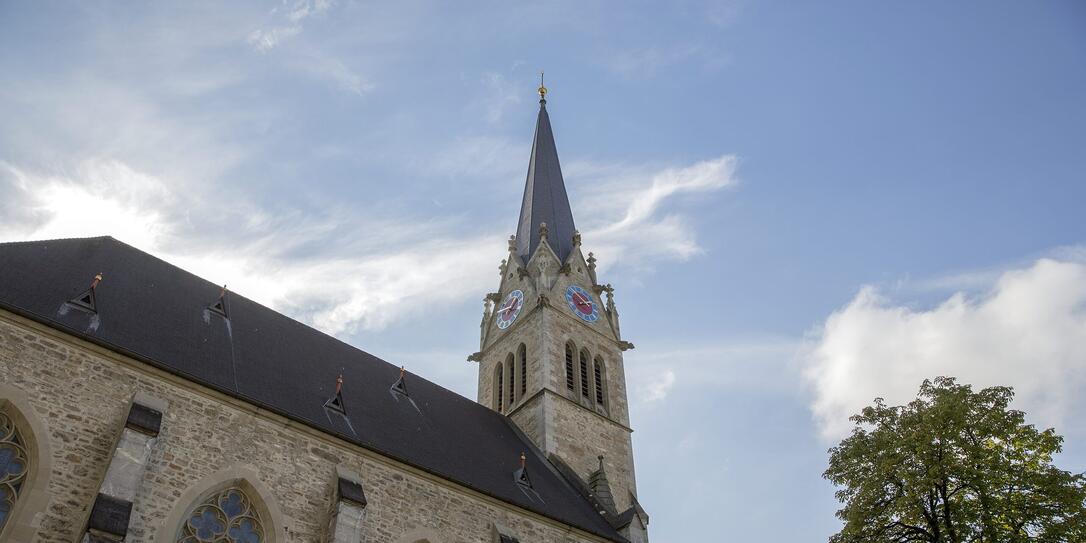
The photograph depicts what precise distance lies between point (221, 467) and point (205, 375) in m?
1.93

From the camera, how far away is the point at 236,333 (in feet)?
56.1

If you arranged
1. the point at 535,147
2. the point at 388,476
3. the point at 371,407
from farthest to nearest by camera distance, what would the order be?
the point at 535,147 → the point at 371,407 → the point at 388,476

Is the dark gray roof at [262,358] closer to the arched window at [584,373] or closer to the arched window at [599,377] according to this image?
the arched window at [584,373]

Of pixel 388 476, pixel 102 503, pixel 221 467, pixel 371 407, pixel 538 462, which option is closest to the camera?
pixel 102 503

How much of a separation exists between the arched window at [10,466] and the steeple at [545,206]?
69.1 feet

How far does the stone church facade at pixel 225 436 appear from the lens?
458 inches

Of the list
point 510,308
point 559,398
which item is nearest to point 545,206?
point 510,308

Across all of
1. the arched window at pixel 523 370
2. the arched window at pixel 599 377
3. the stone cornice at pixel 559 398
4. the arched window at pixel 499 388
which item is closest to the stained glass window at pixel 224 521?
the stone cornice at pixel 559 398

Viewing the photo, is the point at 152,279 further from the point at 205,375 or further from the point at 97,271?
the point at 205,375

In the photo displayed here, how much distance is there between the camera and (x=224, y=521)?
1281 centimetres

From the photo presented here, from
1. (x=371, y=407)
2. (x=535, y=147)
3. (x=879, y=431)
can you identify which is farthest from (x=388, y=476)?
(x=535, y=147)

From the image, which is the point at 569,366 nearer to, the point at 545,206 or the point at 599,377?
the point at 599,377

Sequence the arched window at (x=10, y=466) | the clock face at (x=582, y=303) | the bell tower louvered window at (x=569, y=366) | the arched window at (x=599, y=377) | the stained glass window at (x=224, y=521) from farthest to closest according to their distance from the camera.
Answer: the clock face at (x=582, y=303)
the arched window at (x=599, y=377)
the bell tower louvered window at (x=569, y=366)
the stained glass window at (x=224, y=521)
the arched window at (x=10, y=466)

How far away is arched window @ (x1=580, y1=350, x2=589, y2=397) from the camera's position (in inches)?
1046
